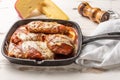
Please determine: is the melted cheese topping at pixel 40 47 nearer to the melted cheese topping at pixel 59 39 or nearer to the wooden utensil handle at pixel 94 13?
the melted cheese topping at pixel 59 39

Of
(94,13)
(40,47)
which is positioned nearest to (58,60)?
(40,47)

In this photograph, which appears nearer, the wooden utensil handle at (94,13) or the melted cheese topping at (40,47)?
the melted cheese topping at (40,47)

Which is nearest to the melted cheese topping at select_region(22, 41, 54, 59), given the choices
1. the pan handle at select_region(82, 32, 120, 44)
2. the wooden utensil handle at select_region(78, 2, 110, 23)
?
the pan handle at select_region(82, 32, 120, 44)

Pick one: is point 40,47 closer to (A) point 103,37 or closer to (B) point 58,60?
(B) point 58,60

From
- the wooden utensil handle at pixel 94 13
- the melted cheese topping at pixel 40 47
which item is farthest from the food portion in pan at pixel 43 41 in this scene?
the wooden utensil handle at pixel 94 13

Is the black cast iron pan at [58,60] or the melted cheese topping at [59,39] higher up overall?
the melted cheese topping at [59,39]

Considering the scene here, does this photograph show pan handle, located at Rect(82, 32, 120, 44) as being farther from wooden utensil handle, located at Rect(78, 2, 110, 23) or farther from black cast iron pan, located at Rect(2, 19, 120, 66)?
wooden utensil handle, located at Rect(78, 2, 110, 23)

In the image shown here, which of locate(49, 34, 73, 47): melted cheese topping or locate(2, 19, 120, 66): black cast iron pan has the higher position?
locate(49, 34, 73, 47): melted cheese topping
